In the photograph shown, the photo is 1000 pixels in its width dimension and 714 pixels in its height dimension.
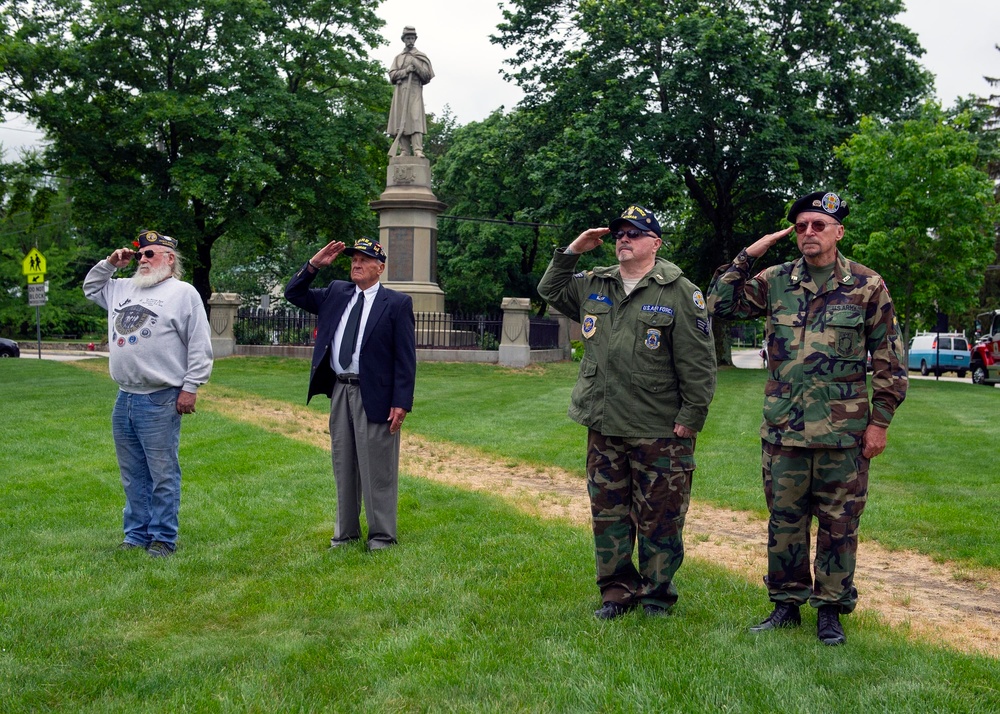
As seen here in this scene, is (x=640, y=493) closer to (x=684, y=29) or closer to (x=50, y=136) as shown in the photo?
(x=684, y=29)

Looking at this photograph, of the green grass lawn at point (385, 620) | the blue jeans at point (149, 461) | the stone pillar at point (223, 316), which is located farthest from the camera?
the stone pillar at point (223, 316)

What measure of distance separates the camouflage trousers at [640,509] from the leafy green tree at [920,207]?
2409 cm

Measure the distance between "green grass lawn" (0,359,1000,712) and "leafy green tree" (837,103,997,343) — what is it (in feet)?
64.2

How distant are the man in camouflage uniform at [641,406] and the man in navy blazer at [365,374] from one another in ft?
5.52

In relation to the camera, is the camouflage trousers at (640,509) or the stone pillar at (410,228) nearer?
the camouflage trousers at (640,509)

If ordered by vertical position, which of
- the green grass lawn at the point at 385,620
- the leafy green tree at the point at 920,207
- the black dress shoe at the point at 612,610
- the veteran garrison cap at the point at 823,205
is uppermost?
the leafy green tree at the point at 920,207

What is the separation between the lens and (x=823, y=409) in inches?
181

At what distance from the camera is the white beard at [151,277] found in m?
6.32

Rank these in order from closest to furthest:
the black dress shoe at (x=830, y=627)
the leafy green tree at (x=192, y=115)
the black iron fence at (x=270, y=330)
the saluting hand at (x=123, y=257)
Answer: the black dress shoe at (x=830, y=627) < the saluting hand at (x=123, y=257) < the leafy green tree at (x=192, y=115) < the black iron fence at (x=270, y=330)

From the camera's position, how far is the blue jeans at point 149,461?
6305mm

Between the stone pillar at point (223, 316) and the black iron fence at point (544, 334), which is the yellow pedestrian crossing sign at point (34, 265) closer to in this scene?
the stone pillar at point (223, 316)

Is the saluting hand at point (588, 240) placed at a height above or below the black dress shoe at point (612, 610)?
above

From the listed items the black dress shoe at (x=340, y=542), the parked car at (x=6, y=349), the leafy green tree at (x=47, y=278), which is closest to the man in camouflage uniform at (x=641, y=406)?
the black dress shoe at (x=340, y=542)

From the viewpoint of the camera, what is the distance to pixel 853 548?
15.4 feet
